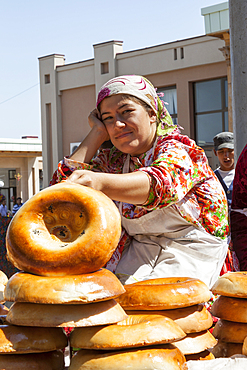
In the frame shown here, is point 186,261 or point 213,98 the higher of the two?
point 213,98

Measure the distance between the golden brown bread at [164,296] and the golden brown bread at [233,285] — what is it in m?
0.07

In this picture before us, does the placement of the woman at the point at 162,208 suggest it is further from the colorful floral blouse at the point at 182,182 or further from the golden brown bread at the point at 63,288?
the golden brown bread at the point at 63,288

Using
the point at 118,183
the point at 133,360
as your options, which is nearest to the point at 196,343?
the point at 133,360

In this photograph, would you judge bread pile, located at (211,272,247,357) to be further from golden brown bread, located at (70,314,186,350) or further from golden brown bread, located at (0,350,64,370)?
golden brown bread, located at (0,350,64,370)

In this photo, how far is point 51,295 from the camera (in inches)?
57.1

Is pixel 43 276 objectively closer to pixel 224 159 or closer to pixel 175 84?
pixel 224 159

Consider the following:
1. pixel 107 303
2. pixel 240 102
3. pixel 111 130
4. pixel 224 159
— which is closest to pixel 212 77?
pixel 224 159

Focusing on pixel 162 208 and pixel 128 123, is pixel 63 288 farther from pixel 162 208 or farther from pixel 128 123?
pixel 128 123

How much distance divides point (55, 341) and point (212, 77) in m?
16.5

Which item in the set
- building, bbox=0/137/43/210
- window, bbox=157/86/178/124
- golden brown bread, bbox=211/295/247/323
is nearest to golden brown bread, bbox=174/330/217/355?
golden brown bread, bbox=211/295/247/323

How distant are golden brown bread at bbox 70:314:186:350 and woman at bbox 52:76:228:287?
2.82 ft

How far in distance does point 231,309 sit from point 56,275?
72 centimetres

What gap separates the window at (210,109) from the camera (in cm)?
1678

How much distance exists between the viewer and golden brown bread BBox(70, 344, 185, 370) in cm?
138
